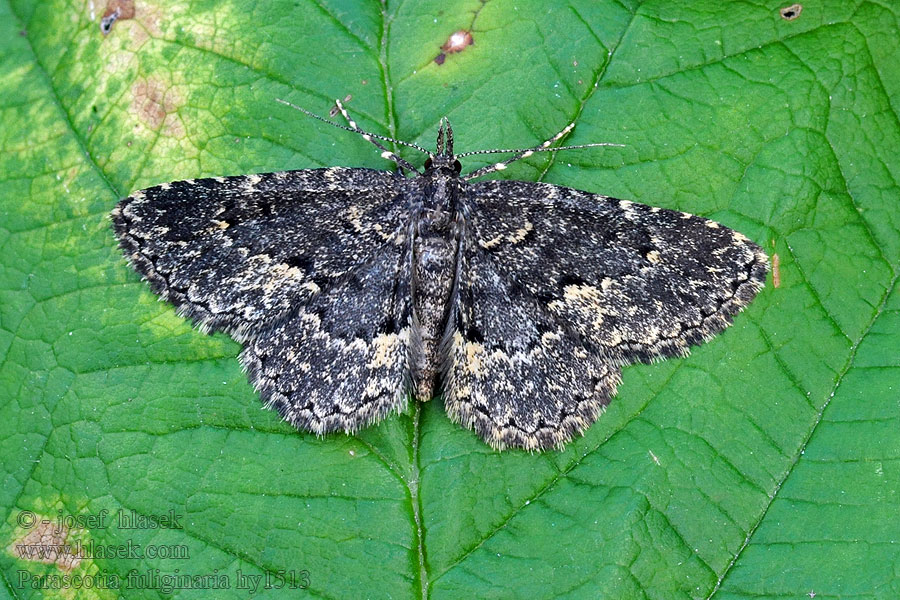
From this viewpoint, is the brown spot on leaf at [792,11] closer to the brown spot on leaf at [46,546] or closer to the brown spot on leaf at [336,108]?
the brown spot on leaf at [336,108]

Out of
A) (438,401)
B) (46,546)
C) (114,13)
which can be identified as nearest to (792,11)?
(438,401)

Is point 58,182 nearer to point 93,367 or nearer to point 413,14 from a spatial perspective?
point 93,367

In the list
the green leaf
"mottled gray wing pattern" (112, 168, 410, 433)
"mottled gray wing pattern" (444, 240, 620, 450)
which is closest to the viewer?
the green leaf

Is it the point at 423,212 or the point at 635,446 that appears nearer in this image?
the point at 635,446

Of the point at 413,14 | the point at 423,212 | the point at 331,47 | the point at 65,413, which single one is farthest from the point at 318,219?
the point at 65,413

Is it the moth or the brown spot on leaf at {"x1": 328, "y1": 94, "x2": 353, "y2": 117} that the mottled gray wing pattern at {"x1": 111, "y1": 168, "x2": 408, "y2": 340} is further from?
the brown spot on leaf at {"x1": 328, "y1": 94, "x2": 353, "y2": 117}

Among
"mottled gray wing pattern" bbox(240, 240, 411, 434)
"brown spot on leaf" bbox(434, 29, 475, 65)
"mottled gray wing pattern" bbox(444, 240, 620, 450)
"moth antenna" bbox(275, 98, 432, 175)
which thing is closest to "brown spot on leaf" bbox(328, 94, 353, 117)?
"moth antenna" bbox(275, 98, 432, 175)

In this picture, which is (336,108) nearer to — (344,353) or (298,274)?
(298,274)
